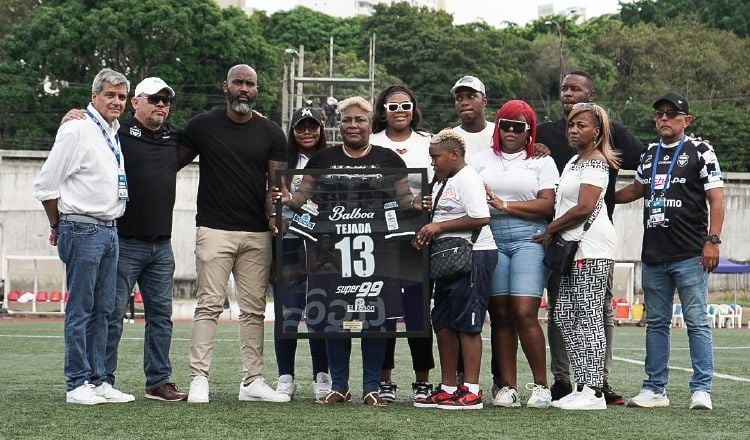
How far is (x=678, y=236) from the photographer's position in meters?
8.68

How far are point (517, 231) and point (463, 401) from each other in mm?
1235

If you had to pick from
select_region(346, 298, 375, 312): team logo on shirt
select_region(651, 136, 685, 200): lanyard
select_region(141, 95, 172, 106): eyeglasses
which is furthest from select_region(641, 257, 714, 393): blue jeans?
select_region(141, 95, 172, 106): eyeglasses

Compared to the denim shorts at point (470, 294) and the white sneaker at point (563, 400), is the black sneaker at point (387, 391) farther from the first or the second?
the white sneaker at point (563, 400)

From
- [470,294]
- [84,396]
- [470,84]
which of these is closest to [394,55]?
[470,84]

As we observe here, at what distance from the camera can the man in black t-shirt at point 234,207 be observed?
868cm

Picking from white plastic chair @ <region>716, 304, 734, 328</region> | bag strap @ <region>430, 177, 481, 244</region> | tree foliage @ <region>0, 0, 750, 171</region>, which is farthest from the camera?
tree foliage @ <region>0, 0, 750, 171</region>

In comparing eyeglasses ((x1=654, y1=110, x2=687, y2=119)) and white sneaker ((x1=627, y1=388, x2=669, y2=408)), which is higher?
eyeglasses ((x1=654, y1=110, x2=687, y2=119))

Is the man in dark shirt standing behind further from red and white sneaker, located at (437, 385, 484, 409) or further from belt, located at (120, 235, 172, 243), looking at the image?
red and white sneaker, located at (437, 385, 484, 409)

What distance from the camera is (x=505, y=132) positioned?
845 cm

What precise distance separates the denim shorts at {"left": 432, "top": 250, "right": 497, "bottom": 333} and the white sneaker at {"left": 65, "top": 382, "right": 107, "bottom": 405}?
2418 mm

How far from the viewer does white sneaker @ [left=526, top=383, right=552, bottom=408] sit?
844 centimetres

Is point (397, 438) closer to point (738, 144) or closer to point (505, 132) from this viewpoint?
point (505, 132)

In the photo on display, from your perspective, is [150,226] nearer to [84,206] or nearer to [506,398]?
[84,206]

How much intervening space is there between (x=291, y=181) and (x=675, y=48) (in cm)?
6304
